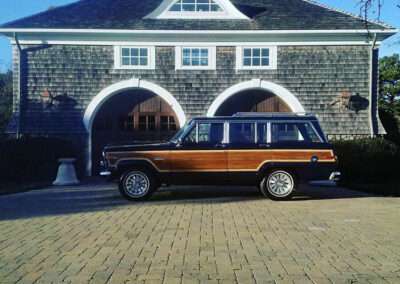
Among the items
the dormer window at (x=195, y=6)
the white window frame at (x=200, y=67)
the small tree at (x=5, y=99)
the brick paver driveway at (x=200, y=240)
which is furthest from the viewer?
the small tree at (x=5, y=99)

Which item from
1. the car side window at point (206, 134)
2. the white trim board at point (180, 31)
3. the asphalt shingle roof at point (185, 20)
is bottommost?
the car side window at point (206, 134)

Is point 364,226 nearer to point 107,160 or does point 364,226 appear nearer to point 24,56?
point 107,160

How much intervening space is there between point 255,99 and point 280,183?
Result: 26.5ft

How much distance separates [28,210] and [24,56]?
32.3 feet

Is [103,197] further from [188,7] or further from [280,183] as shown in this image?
[188,7]

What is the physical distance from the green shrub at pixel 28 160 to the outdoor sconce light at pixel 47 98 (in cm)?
184

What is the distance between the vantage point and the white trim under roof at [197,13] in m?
17.6

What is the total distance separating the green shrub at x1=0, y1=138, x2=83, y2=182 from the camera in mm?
14773

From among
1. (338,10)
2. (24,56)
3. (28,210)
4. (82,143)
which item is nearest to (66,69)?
(24,56)

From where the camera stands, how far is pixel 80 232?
267 inches

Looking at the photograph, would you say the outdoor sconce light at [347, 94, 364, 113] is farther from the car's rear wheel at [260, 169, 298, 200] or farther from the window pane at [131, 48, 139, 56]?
the window pane at [131, 48, 139, 56]

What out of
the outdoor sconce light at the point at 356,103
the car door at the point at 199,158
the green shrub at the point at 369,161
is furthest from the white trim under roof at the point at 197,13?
the car door at the point at 199,158

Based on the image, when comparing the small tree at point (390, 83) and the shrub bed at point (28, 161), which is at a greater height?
the small tree at point (390, 83)

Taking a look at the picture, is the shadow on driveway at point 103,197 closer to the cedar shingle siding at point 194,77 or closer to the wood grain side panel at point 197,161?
the wood grain side panel at point 197,161
